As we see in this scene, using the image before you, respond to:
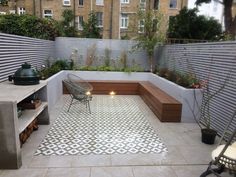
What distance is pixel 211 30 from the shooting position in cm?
1126

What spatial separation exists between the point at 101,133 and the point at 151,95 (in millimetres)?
2162

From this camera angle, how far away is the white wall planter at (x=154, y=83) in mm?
4602

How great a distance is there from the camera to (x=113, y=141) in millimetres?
3588

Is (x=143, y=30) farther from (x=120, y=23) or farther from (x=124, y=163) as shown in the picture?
(x=120, y=23)

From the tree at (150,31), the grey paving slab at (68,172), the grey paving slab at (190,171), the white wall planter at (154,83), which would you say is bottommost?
the grey paving slab at (190,171)

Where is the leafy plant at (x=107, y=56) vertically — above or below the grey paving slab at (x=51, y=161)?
above

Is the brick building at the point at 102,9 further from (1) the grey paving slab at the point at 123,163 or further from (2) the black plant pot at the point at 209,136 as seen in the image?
(1) the grey paving slab at the point at 123,163

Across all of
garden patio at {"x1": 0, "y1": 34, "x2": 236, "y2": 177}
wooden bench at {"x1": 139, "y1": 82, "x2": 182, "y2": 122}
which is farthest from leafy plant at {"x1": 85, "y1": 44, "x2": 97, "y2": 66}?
wooden bench at {"x1": 139, "y1": 82, "x2": 182, "y2": 122}

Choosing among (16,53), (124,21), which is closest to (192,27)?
(16,53)

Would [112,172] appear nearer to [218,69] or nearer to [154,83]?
[218,69]

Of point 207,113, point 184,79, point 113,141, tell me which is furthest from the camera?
point 184,79

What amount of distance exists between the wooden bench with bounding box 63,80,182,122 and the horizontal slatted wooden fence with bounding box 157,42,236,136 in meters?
0.77

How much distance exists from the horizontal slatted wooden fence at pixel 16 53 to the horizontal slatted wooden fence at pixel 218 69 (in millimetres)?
3836

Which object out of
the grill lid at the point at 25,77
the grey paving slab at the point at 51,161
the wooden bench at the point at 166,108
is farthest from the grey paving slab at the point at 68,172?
the wooden bench at the point at 166,108
